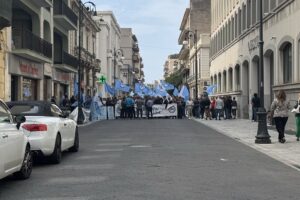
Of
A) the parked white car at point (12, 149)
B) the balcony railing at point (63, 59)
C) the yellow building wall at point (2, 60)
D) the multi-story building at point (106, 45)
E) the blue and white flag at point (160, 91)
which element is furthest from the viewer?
the multi-story building at point (106, 45)

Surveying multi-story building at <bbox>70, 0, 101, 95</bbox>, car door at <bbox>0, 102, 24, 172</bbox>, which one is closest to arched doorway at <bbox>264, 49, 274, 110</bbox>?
multi-story building at <bbox>70, 0, 101, 95</bbox>

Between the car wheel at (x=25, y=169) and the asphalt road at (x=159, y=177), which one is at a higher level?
the car wheel at (x=25, y=169)

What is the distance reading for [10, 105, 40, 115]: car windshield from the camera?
1288 centimetres

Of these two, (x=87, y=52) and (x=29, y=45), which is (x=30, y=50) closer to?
(x=29, y=45)

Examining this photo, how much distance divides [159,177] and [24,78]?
22.8m

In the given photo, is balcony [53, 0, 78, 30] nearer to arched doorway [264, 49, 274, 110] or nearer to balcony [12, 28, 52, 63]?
balcony [12, 28, 52, 63]

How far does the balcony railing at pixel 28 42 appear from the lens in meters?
29.6

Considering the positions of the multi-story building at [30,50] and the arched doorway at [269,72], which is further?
the arched doorway at [269,72]

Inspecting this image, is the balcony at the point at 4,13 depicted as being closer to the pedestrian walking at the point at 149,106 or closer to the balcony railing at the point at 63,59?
the balcony railing at the point at 63,59

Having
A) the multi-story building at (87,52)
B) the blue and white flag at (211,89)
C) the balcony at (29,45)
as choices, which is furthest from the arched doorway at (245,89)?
the multi-story building at (87,52)

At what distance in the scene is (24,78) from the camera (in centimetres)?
3173

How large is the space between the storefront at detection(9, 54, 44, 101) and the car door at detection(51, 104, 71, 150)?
50.0 ft

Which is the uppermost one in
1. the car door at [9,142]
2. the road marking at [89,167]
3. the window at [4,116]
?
the window at [4,116]

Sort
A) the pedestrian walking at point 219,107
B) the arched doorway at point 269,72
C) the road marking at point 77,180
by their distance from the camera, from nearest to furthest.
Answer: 1. the road marking at point 77,180
2. the arched doorway at point 269,72
3. the pedestrian walking at point 219,107
